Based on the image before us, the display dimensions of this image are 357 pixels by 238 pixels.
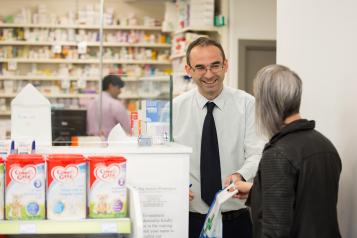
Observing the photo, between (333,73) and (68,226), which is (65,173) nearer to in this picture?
(68,226)

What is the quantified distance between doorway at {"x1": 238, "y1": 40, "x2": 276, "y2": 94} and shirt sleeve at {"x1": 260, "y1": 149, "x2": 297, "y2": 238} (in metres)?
5.20

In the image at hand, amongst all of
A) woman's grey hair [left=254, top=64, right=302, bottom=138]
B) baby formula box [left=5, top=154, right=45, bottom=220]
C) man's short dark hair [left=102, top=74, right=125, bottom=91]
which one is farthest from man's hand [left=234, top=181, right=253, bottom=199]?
man's short dark hair [left=102, top=74, right=125, bottom=91]

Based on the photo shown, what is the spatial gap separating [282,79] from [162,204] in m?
0.71

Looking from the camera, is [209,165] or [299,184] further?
[209,165]

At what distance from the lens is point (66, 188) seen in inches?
83.0

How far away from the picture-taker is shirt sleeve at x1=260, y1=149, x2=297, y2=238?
7.18ft

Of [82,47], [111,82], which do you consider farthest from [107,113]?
[82,47]

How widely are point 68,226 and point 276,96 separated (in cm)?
94

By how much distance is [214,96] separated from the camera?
324cm

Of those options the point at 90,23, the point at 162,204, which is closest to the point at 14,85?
the point at 90,23

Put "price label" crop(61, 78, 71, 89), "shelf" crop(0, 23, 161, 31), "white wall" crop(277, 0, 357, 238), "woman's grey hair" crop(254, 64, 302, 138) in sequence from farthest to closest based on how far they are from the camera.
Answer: "price label" crop(61, 78, 71, 89) → "shelf" crop(0, 23, 161, 31) → "white wall" crop(277, 0, 357, 238) → "woman's grey hair" crop(254, 64, 302, 138)

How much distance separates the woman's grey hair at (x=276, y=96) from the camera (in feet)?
7.52

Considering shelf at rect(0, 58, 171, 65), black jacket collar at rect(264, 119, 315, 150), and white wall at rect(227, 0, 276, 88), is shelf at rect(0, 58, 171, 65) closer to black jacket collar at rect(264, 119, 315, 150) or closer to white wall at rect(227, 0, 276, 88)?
white wall at rect(227, 0, 276, 88)

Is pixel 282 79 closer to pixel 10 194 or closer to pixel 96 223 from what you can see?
pixel 96 223
